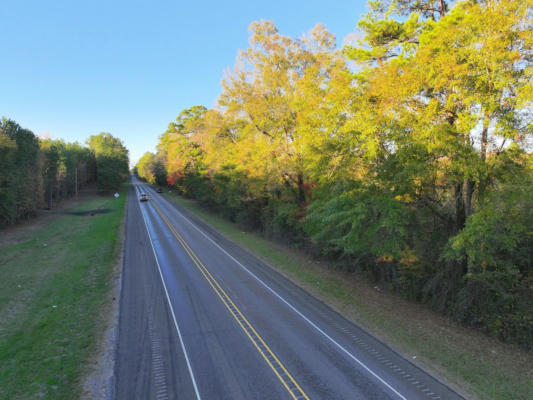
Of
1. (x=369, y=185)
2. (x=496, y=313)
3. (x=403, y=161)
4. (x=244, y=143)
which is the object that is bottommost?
(x=496, y=313)

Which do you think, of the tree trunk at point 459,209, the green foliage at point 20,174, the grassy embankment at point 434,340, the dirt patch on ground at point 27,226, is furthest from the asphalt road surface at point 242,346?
the green foliage at point 20,174

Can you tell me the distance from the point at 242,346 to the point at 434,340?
22.8ft

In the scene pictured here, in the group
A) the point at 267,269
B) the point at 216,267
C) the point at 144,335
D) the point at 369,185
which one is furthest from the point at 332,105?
the point at 144,335

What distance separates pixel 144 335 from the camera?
10.8m

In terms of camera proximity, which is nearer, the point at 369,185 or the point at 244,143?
the point at 369,185

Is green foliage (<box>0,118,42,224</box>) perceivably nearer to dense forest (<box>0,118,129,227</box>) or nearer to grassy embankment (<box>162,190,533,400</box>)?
dense forest (<box>0,118,129,227</box>)

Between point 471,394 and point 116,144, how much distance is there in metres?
97.4

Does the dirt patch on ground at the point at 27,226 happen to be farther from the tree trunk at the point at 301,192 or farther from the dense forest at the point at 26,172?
the tree trunk at the point at 301,192

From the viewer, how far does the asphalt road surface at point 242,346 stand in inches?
323

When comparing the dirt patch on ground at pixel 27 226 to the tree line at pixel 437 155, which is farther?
the dirt patch on ground at pixel 27 226

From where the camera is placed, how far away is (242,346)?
10172mm

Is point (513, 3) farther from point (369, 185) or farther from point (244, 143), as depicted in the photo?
point (244, 143)

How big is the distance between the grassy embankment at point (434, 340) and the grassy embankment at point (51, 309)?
1020cm

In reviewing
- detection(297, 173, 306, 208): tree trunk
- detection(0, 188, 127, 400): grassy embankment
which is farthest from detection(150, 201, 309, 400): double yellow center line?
detection(297, 173, 306, 208): tree trunk
